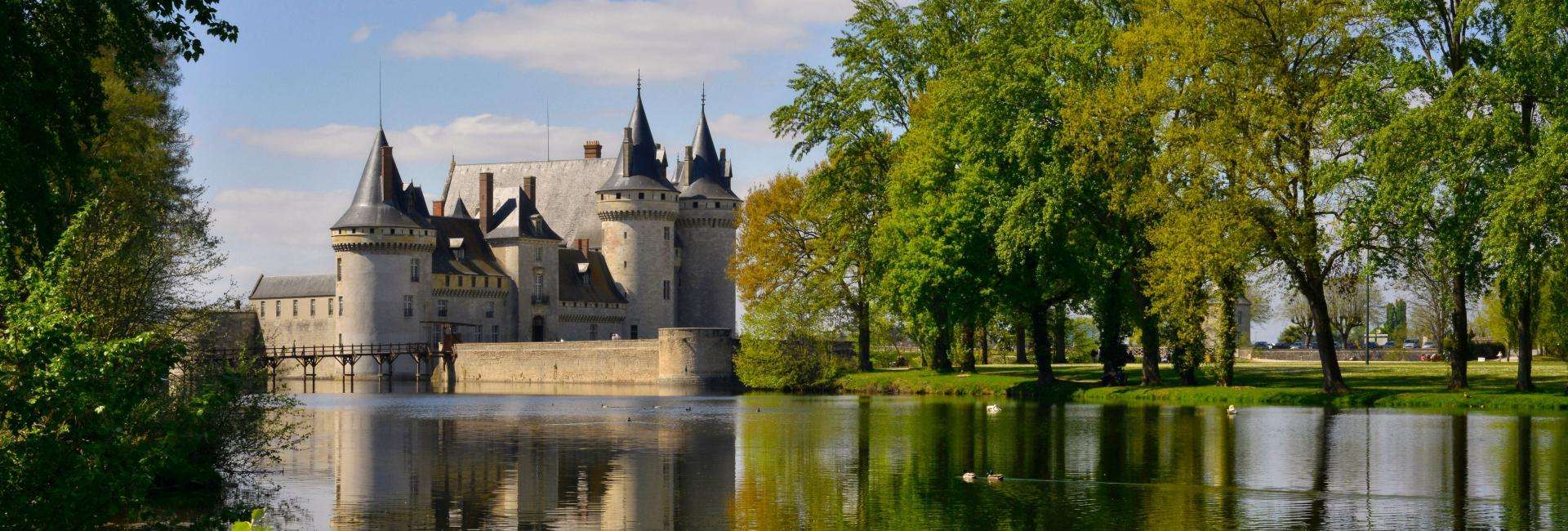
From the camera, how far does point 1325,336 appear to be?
37.4 metres

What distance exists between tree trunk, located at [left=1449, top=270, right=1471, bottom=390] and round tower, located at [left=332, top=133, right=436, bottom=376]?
57475 millimetres

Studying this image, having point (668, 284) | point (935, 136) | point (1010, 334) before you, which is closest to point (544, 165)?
point (668, 284)

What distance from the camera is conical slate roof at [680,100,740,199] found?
9238cm

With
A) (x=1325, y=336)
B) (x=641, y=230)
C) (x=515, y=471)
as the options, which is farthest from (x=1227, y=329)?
(x=641, y=230)

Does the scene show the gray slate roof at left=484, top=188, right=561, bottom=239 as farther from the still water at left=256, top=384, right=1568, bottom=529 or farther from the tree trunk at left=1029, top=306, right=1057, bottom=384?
the still water at left=256, top=384, right=1568, bottom=529

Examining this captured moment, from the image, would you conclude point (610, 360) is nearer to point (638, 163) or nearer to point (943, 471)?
point (638, 163)

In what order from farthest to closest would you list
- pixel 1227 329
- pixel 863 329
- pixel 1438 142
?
pixel 863 329 < pixel 1227 329 < pixel 1438 142

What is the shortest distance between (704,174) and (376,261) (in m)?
18.6

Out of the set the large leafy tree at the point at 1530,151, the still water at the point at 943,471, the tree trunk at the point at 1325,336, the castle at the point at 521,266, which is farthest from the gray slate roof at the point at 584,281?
the large leafy tree at the point at 1530,151

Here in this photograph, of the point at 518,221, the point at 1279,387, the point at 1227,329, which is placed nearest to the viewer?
the point at 1227,329

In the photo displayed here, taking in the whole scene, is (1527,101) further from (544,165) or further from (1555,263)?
(544,165)

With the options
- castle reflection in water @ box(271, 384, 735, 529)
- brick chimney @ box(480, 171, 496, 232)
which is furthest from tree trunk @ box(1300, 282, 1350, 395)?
brick chimney @ box(480, 171, 496, 232)

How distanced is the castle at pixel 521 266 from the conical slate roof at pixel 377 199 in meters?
0.08

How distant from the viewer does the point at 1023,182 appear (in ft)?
134
